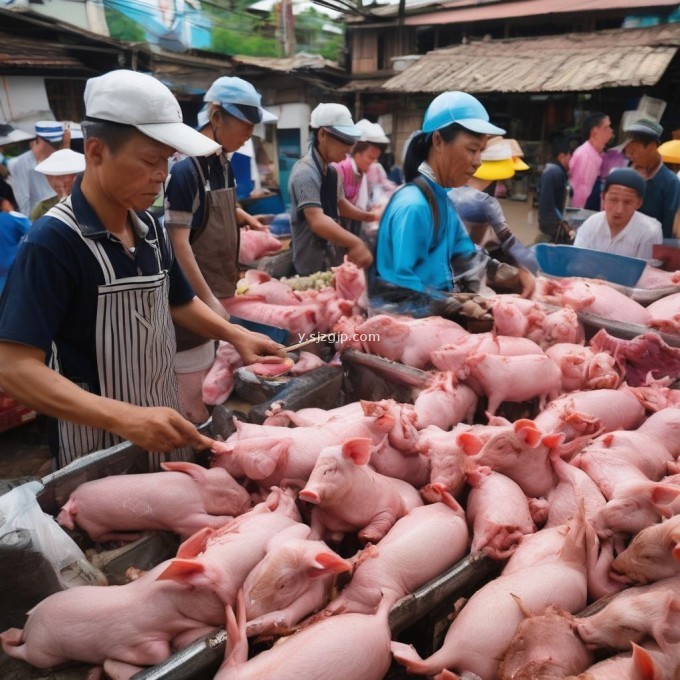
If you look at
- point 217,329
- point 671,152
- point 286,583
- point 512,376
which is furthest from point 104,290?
point 671,152

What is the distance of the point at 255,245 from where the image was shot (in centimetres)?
645

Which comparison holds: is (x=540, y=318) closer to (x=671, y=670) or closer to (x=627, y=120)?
(x=671, y=670)

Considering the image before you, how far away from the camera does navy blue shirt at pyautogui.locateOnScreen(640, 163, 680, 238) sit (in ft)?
19.4

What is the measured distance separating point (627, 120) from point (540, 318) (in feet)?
30.8

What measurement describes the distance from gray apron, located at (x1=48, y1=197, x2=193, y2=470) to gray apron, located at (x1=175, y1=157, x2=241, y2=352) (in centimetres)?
172

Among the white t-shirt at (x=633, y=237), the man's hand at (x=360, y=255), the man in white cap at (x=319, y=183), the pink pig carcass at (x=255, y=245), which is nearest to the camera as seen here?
the man's hand at (x=360, y=255)

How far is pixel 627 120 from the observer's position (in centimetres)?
1067

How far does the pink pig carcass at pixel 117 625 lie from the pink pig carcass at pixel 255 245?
4.98 m

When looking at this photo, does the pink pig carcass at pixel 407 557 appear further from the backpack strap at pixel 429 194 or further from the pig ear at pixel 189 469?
the backpack strap at pixel 429 194

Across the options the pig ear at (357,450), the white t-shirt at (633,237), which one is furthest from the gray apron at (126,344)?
the white t-shirt at (633,237)

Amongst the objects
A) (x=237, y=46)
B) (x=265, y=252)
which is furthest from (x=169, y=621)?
(x=237, y=46)

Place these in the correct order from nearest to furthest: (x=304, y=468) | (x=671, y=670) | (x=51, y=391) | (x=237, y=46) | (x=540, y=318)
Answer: (x=671, y=670), (x=51, y=391), (x=304, y=468), (x=540, y=318), (x=237, y=46)

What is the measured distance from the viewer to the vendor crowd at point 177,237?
77.2 inches

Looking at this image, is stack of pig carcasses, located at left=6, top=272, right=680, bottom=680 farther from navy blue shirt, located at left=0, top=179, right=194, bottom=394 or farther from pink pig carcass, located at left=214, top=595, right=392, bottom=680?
navy blue shirt, located at left=0, top=179, right=194, bottom=394
